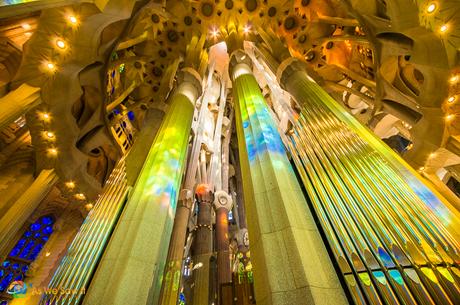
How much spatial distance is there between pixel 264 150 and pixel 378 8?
6244mm

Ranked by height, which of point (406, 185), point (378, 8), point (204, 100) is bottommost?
point (406, 185)

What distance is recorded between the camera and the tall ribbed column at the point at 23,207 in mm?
6703

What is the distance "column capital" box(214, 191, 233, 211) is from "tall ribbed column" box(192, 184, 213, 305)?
257mm

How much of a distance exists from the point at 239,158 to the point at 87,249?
3.17 metres

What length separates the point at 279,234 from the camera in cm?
253

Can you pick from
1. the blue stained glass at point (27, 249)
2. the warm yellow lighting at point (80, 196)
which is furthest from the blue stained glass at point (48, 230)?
the warm yellow lighting at point (80, 196)

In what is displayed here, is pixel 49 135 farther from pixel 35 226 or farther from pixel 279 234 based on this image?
pixel 35 226

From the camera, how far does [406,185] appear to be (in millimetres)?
2799

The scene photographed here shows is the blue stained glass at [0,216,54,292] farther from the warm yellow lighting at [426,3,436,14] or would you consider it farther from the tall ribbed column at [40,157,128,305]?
the warm yellow lighting at [426,3,436,14]

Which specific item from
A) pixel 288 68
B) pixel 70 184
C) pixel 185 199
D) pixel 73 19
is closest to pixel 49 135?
pixel 70 184

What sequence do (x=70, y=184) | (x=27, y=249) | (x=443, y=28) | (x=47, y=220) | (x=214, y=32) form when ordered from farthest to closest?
(x=47, y=220) → (x=27, y=249) → (x=214, y=32) → (x=70, y=184) → (x=443, y=28)

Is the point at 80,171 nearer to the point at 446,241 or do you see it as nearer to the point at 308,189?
the point at 308,189

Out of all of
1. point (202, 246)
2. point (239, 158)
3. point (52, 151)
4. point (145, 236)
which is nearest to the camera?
point (145, 236)

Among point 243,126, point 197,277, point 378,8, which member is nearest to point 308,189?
point 243,126
